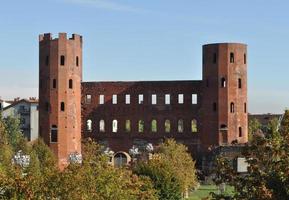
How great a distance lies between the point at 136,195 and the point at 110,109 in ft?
130

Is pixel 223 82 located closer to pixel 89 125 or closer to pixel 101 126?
pixel 101 126

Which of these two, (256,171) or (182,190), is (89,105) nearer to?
(182,190)

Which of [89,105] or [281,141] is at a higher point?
[89,105]

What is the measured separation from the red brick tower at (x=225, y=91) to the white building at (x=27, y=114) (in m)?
36.2

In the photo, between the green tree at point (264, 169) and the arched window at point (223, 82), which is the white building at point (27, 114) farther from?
the green tree at point (264, 169)

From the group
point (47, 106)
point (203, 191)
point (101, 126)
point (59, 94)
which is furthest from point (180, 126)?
point (203, 191)

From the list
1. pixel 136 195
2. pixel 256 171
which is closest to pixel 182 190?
pixel 136 195

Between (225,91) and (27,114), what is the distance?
39.9 metres

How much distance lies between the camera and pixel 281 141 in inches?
852

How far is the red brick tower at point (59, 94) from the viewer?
63969mm

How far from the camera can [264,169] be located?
21.9 metres

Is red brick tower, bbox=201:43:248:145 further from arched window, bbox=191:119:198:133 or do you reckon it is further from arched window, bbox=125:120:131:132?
arched window, bbox=125:120:131:132

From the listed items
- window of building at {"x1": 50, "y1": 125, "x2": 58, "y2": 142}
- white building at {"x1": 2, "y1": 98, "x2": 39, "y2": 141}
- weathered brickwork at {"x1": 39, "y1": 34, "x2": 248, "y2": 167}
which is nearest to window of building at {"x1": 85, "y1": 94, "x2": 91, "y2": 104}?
weathered brickwork at {"x1": 39, "y1": 34, "x2": 248, "y2": 167}

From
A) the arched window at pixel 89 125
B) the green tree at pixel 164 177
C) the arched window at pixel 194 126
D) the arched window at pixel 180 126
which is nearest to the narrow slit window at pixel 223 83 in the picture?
the arched window at pixel 194 126
